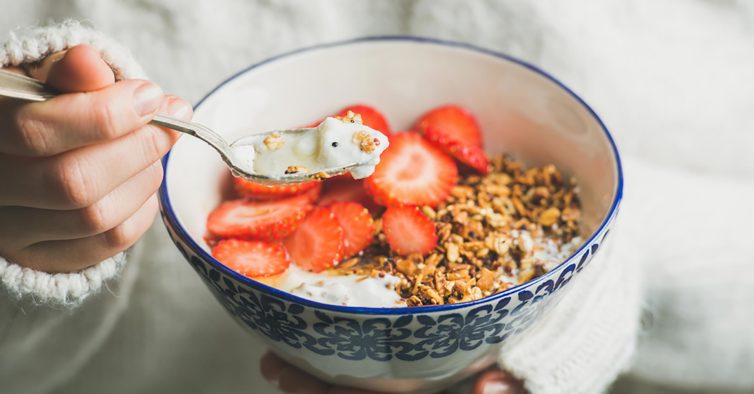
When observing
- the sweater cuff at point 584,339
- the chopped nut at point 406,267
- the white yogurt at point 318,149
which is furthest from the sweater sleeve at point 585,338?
the white yogurt at point 318,149

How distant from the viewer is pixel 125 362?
941 millimetres

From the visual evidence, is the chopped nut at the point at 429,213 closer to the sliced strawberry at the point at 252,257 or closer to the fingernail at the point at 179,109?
the sliced strawberry at the point at 252,257

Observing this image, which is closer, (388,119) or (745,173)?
(388,119)

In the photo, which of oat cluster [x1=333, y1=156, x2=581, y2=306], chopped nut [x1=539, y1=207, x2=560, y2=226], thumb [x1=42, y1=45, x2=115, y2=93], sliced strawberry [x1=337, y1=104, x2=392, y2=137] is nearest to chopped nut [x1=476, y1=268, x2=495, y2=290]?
oat cluster [x1=333, y1=156, x2=581, y2=306]

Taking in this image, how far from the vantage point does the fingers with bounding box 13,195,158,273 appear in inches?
21.7

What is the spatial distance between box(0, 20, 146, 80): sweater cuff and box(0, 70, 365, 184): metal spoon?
0.06m

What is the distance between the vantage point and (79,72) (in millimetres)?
439

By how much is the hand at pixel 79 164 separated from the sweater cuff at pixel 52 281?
0.4 inches

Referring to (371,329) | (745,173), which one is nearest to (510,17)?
(745,173)

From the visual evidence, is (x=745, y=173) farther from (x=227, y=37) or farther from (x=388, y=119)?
(x=227, y=37)

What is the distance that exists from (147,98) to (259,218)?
221mm

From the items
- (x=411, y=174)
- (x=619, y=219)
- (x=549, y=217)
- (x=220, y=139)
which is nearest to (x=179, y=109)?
(x=220, y=139)

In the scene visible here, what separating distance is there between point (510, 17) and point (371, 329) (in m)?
0.60

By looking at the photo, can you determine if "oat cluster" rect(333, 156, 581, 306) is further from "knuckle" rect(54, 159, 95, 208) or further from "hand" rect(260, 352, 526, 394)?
"knuckle" rect(54, 159, 95, 208)
